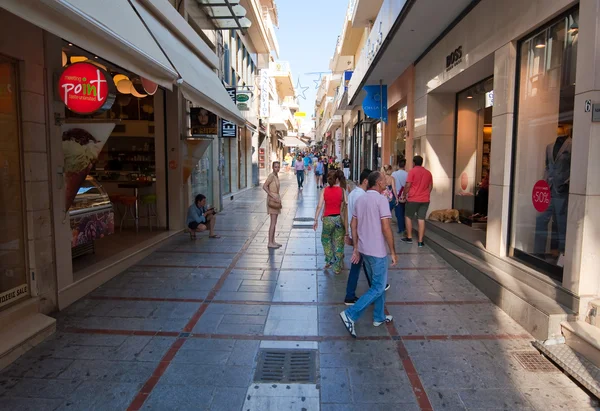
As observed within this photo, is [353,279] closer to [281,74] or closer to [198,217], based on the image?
[198,217]

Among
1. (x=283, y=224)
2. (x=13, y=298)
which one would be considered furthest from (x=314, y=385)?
(x=283, y=224)

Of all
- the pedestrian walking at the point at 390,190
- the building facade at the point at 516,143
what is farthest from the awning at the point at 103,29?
the pedestrian walking at the point at 390,190

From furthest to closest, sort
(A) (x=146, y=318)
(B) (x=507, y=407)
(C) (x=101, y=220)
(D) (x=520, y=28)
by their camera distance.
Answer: (C) (x=101, y=220) < (D) (x=520, y=28) < (A) (x=146, y=318) < (B) (x=507, y=407)

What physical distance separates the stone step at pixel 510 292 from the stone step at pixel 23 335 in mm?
4911

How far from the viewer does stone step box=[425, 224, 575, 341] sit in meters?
4.21

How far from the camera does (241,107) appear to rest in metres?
15.9

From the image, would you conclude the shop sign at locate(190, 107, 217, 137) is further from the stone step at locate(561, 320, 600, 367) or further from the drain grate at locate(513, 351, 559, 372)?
the stone step at locate(561, 320, 600, 367)

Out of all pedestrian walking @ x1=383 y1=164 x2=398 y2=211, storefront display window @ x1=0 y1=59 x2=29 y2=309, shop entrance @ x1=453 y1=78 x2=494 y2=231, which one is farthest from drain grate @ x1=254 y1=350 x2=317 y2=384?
shop entrance @ x1=453 y1=78 x2=494 y2=231

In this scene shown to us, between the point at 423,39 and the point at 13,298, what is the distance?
28.1 ft

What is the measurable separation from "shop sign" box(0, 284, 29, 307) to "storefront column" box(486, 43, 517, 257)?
589 cm

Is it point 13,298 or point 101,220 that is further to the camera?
point 101,220

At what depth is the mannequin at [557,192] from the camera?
5.00 m

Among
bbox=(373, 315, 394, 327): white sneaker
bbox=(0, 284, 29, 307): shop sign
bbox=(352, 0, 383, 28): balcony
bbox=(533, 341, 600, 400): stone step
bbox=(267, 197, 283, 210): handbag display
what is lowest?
bbox=(373, 315, 394, 327): white sneaker

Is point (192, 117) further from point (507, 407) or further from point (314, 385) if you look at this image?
point (507, 407)
